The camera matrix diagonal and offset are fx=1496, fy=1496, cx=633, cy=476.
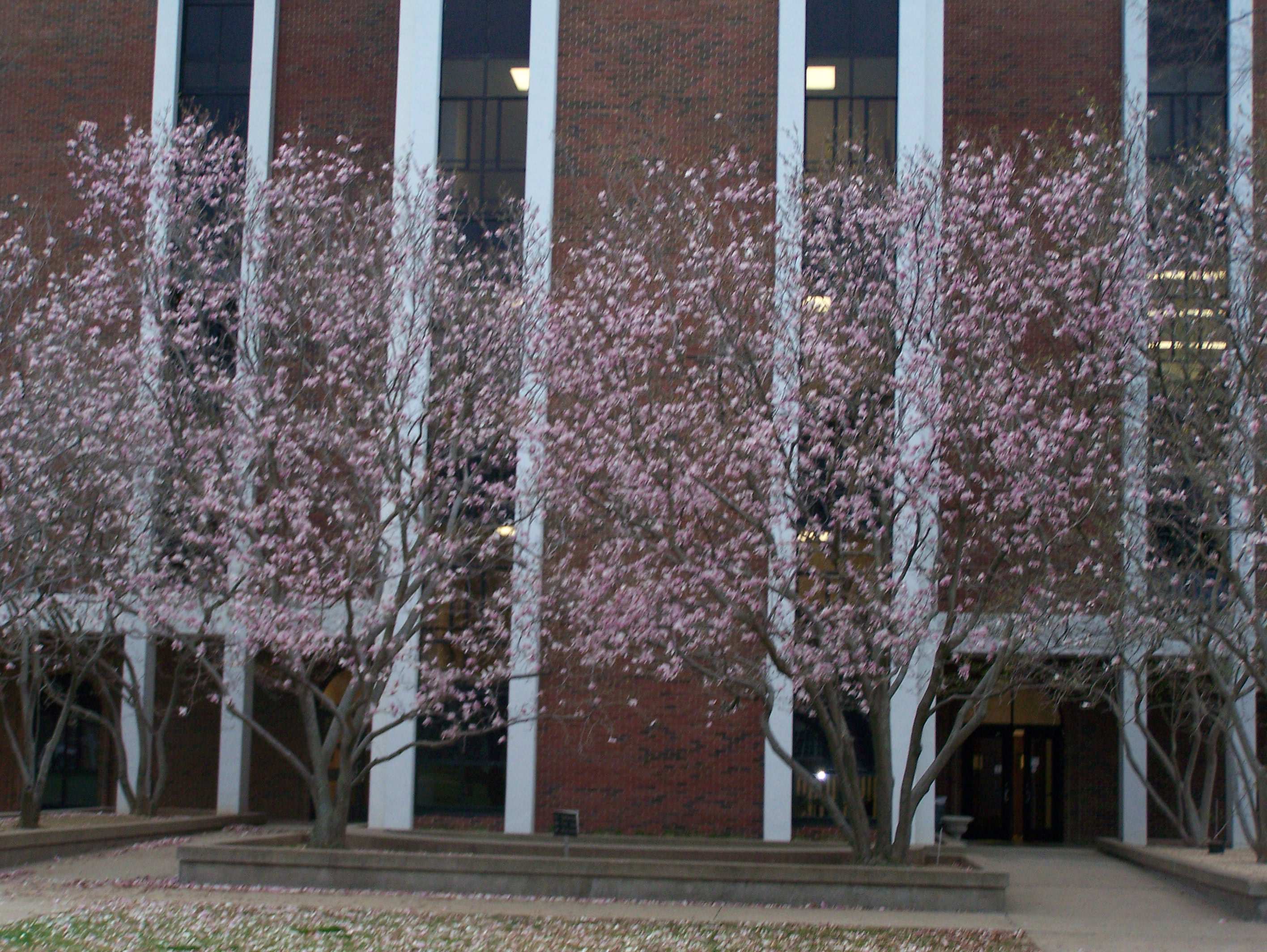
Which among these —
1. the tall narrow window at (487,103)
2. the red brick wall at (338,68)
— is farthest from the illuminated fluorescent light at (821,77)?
the red brick wall at (338,68)

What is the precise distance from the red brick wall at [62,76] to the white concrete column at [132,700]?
32.3 feet

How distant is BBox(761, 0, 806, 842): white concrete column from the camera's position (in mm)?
18453

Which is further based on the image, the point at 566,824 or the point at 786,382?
the point at 566,824

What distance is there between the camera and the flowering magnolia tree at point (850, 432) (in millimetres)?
17859

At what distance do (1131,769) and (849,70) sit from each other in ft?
45.4

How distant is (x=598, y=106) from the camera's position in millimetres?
26547

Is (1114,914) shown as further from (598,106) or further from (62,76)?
(62,76)

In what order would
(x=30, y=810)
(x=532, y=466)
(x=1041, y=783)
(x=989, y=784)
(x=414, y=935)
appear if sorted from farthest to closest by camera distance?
(x=989, y=784), (x=1041, y=783), (x=30, y=810), (x=532, y=466), (x=414, y=935)

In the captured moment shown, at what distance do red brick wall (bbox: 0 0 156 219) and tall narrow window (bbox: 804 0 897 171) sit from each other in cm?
1418

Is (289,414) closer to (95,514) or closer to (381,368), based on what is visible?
(381,368)

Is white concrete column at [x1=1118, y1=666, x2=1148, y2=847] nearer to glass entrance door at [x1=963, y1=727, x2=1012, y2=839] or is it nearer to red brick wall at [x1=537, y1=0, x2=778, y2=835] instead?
glass entrance door at [x1=963, y1=727, x2=1012, y2=839]

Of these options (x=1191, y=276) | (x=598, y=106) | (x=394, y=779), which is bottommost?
(x=394, y=779)

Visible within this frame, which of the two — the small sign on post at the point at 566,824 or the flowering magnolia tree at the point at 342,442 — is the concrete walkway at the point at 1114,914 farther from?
the flowering magnolia tree at the point at 342,442

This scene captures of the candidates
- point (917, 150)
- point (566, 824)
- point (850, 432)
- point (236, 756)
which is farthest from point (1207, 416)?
point (236, 756)
